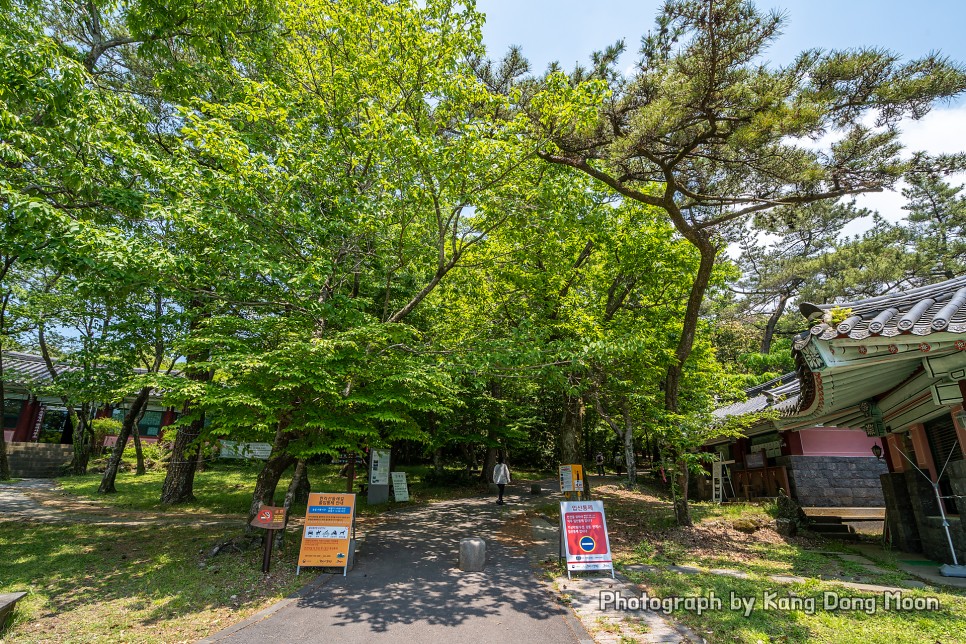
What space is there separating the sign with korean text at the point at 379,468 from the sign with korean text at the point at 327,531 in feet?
26.5

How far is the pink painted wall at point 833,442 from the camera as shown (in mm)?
15117

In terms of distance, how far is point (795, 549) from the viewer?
34.1 ft

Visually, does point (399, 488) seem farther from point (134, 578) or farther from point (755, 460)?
point (755, 460)

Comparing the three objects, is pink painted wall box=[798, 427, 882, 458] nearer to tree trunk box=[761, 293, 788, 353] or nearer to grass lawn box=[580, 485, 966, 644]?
grass lawn box=[580, 485, 966, 644]

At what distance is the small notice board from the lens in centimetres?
820

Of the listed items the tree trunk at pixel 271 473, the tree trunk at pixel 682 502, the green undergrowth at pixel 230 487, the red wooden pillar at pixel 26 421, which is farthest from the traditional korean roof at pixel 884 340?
the red wooden pillar at pixel 26 421

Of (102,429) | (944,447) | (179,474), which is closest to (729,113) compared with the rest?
(944,447)

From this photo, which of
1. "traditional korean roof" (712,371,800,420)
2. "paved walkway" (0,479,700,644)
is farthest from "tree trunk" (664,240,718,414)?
"paved walkway" (0,479,700,644)

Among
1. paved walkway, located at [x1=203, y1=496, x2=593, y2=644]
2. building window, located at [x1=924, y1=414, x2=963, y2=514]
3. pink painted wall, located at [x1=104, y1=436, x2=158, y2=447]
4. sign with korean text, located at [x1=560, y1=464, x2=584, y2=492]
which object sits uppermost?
pink painted wall, located at [x1=104, y1=436, x2=158, y2=447]

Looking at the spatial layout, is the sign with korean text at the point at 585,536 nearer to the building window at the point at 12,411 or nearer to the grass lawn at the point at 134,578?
the grass lawn at the point at 134,578

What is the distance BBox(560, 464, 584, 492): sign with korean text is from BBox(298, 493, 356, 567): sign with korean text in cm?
584

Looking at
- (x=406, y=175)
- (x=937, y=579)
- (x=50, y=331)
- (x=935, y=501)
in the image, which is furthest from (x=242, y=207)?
(x=50, y=331)

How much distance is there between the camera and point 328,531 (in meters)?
8.38

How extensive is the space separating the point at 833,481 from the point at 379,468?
1573 centimetres
